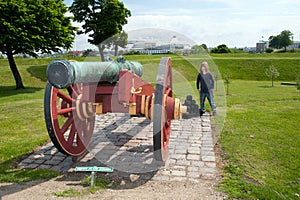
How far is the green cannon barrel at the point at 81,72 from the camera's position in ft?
11.1

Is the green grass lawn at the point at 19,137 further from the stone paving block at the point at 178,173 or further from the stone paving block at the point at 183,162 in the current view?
the stone paving block at the point at 183,162

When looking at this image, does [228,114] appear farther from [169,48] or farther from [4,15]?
[4,15]

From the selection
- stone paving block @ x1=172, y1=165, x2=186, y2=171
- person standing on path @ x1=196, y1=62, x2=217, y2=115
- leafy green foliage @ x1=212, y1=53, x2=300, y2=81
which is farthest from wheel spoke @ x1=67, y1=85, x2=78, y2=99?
leafy green foliage @ x1=212, y1=53, x2=300, y2=81

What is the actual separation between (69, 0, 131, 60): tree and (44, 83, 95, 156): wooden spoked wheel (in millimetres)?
16689

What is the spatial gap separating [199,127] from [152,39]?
330 centimetres

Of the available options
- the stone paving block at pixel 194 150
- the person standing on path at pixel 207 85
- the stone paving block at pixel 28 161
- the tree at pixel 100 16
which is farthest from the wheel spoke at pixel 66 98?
the tree at pixel 100 16

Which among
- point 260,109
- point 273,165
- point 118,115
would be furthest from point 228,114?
point 273,165

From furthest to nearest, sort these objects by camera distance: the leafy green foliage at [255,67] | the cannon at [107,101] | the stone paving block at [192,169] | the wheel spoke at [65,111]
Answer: the leafy green foliage at [255,67] < the stone paving block at [192,169] < the wheel spoke at [65,111] < the cannon at [107,101]

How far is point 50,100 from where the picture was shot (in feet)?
13.4

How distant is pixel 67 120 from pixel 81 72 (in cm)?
118

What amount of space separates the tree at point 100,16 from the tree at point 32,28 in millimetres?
3926

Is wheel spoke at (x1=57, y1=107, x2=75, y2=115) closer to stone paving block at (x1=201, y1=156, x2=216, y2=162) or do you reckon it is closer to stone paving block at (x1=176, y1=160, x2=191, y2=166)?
stone paving block at (x1=176, y1=160, x2=191, y2=166)

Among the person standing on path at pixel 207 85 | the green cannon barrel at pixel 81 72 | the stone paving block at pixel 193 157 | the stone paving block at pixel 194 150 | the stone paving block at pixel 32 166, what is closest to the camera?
the green cannon barrel at pixel 81 72

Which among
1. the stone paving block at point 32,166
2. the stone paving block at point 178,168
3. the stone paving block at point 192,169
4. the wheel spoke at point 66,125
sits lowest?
the stone paving block at point 192,169
